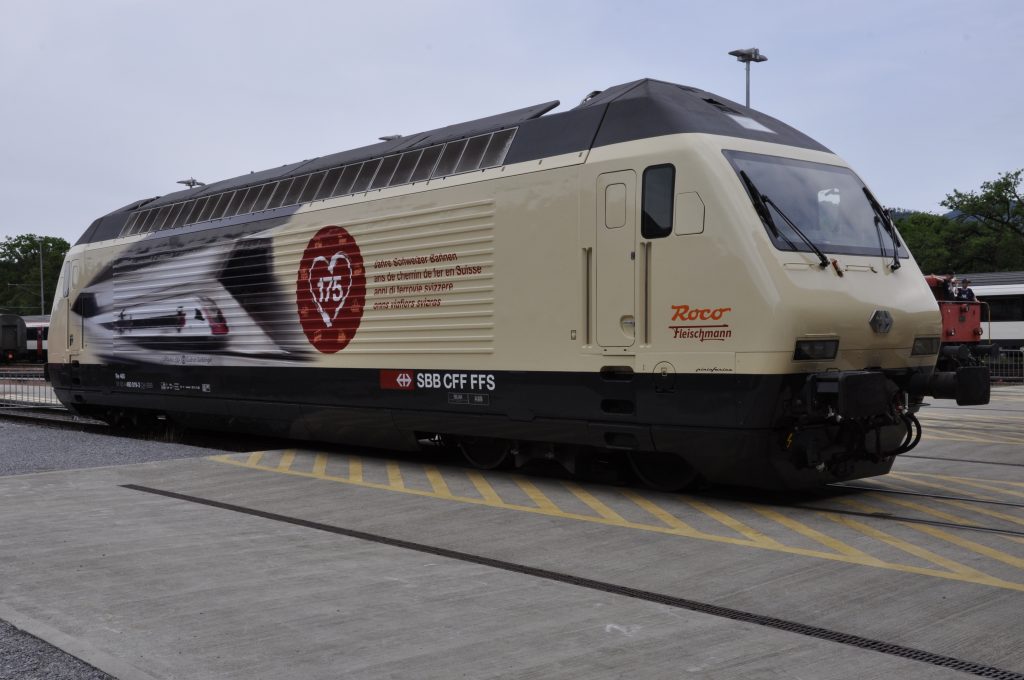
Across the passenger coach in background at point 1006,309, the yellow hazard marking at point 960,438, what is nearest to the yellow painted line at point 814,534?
the yellow hazard marking at point 960,438

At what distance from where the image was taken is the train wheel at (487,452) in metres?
10.3

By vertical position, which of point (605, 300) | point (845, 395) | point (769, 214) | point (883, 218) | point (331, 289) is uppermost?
point (883, 218)

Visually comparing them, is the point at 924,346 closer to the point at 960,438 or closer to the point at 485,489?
the point at 485,489

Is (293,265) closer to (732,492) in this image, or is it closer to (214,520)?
(214,520)

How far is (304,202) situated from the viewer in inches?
494

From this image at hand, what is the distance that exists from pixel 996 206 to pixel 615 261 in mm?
59227

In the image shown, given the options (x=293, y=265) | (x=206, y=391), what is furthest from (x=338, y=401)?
(x=206, y=391)

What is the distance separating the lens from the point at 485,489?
9398 millimetres

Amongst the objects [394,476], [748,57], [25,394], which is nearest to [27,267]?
[25,394]

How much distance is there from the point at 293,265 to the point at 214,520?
201 inches

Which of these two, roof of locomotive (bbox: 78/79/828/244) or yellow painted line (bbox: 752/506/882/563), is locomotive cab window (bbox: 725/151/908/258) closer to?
roof of locomotive (bbox: 78/79/828/244)

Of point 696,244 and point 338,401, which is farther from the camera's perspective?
point 338,401

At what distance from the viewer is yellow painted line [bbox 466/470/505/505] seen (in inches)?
343

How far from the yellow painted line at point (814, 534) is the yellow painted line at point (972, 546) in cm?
72
